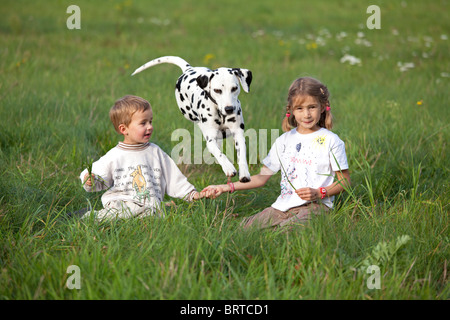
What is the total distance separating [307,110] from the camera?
4.12 m

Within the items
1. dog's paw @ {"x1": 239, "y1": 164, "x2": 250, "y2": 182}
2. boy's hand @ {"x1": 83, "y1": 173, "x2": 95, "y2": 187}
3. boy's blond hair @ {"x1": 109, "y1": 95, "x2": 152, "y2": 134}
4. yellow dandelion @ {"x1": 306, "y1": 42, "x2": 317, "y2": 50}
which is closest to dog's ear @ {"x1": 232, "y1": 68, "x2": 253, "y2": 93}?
dog's paw @ {"x1": 239, "y1": 164, "x2": 250, "y2": 182}

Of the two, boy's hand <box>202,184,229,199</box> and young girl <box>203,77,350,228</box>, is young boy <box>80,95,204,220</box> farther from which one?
young girl <box>203,77,350,228</box>

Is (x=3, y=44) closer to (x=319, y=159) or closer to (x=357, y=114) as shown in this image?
(x=357, y=114)

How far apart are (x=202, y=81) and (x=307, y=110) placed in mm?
1122

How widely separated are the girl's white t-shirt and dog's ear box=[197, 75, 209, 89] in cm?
106

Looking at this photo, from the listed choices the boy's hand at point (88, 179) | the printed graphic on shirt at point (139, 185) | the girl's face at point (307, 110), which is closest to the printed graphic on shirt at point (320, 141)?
the girl's face at point (307, 110)

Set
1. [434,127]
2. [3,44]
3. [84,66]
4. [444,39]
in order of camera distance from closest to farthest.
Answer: [434,127] < [84,66] < [3,44] < [444,39]

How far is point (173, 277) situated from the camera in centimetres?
304

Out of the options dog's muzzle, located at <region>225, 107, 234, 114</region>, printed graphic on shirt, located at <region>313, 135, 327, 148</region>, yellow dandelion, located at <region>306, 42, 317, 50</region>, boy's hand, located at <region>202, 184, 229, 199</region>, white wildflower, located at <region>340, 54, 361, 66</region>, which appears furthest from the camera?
yellow dandelion, located at <region>306, 42, 317, 50</region>

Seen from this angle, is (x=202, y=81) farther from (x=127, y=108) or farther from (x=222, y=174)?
(x=222, y=174)

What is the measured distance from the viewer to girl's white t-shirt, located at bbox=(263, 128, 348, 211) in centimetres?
414

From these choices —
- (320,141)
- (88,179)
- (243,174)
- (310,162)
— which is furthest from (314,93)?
(88,179)
